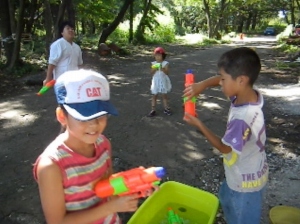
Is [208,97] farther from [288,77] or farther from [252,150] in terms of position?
[252,150]

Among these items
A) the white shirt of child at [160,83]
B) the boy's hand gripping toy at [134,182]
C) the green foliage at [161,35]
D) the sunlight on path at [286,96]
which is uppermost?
the green foliage at [161,35]

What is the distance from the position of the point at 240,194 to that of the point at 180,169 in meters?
1.80

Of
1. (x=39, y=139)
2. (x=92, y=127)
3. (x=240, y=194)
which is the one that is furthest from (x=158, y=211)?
(x=39, y=139)

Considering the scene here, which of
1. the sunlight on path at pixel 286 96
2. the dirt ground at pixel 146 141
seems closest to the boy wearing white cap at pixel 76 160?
the dirt ground at pixel 146 141

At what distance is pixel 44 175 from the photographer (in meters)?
1.20

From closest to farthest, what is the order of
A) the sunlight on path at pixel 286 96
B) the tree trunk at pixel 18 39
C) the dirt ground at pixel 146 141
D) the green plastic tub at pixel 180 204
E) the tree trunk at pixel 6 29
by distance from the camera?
the green plastic tub at pixel 180 204, the dirt ground at pixel 146 141, the sunlight on path at pixel 286 96, the tree trunk at pixel 18 39, the tree trunk at pixel 6 29

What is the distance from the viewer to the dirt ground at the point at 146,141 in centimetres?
314

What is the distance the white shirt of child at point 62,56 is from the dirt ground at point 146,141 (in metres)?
1.16

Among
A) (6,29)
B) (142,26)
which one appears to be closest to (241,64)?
(6,29)

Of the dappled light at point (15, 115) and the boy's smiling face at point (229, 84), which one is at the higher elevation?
the boy's smiling face at point (229, 84)

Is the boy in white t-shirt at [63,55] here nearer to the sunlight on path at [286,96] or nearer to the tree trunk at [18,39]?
the sunlight on path at [286,96]

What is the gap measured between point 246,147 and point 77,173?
102cm

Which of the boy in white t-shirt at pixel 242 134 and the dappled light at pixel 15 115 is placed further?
the dappled light at pixel 15 115

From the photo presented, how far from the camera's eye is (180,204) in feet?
8.56
